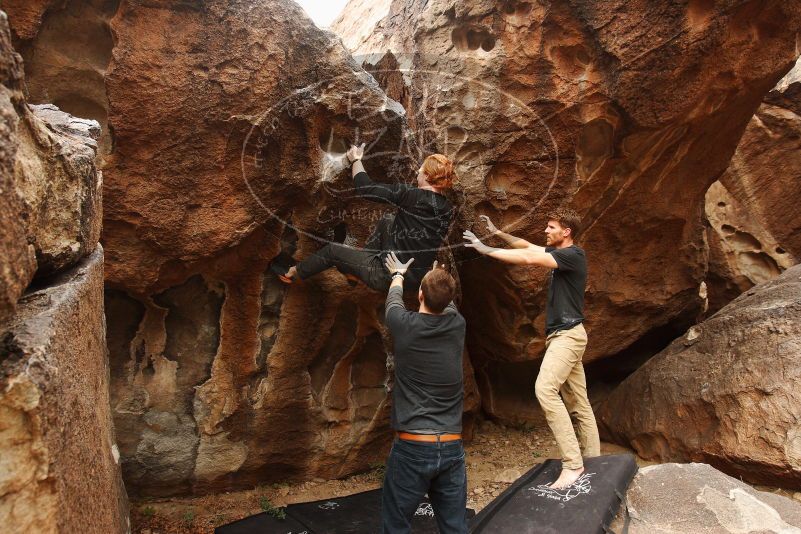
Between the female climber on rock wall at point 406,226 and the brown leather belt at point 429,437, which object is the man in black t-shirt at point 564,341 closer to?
the female climber on rock wall at point 406,226

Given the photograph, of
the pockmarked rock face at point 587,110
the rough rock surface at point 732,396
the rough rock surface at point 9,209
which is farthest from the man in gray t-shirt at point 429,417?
the rough rock surface at point 732,396

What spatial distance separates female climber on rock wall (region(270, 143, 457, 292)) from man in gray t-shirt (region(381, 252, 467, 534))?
0.76 meters

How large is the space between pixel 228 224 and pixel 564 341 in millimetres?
2019

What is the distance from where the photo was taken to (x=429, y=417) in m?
2.60

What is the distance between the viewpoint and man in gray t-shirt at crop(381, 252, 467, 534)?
2.58m

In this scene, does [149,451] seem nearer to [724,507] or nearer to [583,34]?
[724,507]

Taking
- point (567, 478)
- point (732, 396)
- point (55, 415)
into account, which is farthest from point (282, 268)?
point (732, 396)

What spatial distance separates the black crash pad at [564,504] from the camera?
279 cm

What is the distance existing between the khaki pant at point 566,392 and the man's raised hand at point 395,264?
89 cm

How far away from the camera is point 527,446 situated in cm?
542

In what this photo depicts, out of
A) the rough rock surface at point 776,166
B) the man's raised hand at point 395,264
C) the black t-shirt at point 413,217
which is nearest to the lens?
the man's raised hand at point 395,264

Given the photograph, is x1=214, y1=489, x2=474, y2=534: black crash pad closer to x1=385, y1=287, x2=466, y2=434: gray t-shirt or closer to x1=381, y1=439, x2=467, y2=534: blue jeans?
x1=381, y1=439, x2=467, y2=534: blue jeans

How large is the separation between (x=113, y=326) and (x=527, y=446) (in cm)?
352

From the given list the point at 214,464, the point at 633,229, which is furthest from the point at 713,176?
the point at 214,464
